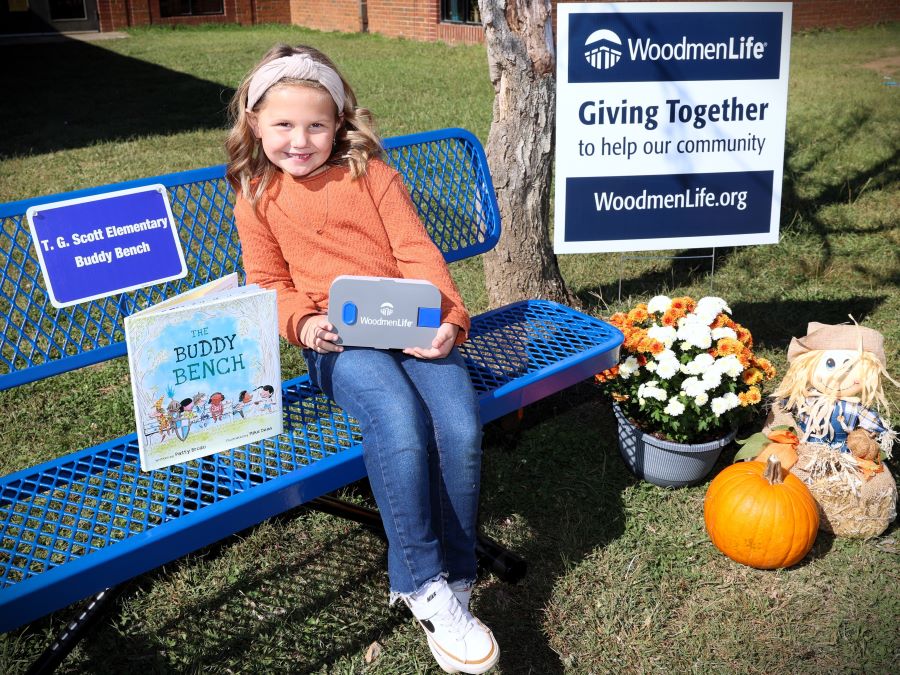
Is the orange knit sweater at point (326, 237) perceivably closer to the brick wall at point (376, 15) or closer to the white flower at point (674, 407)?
the white flower at point (674, 407)

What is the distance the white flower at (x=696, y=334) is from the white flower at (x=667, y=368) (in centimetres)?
10

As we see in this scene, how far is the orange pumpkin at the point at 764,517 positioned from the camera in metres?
2.69

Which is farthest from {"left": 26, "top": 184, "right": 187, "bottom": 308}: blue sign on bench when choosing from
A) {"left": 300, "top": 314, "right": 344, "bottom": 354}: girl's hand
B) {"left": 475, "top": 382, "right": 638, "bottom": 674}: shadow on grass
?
{"left": 475, "top": 382, "right": 638, "bottom": 674}: shadow on grass

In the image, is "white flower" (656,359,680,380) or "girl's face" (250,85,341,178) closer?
"girl's face" (250,85,341,178)

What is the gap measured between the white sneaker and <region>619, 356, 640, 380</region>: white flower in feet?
3.98

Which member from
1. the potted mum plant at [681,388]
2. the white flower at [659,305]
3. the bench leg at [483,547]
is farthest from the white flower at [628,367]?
the bench leg at [483,547]

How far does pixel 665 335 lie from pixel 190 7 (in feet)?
69.4

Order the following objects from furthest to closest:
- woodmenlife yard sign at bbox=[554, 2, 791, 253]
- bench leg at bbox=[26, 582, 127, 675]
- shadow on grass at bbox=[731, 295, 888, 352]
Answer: shadow on grass at bbox=[731, 295, 888, 352], woodmenlife yard sign at bbox=[554, 2, 791, 253], bench leg at bbox=[26, 582, 127, 675]

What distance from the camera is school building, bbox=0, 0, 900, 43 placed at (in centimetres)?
1638

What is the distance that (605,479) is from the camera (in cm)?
330

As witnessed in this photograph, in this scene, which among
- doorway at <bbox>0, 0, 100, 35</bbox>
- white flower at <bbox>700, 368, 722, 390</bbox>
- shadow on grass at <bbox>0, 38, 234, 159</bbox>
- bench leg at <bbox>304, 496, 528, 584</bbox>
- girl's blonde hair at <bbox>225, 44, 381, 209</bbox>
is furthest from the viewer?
doorway at <bbox>0, 0, 100, 35</bbox>

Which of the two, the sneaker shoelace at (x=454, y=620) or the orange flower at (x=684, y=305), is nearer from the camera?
the sneaker shoelace at (x=454, y=620)

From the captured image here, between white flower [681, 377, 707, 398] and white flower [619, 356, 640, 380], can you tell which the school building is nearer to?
white flower [619, 356, 640, 380]

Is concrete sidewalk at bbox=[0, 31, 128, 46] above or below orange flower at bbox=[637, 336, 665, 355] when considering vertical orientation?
above
